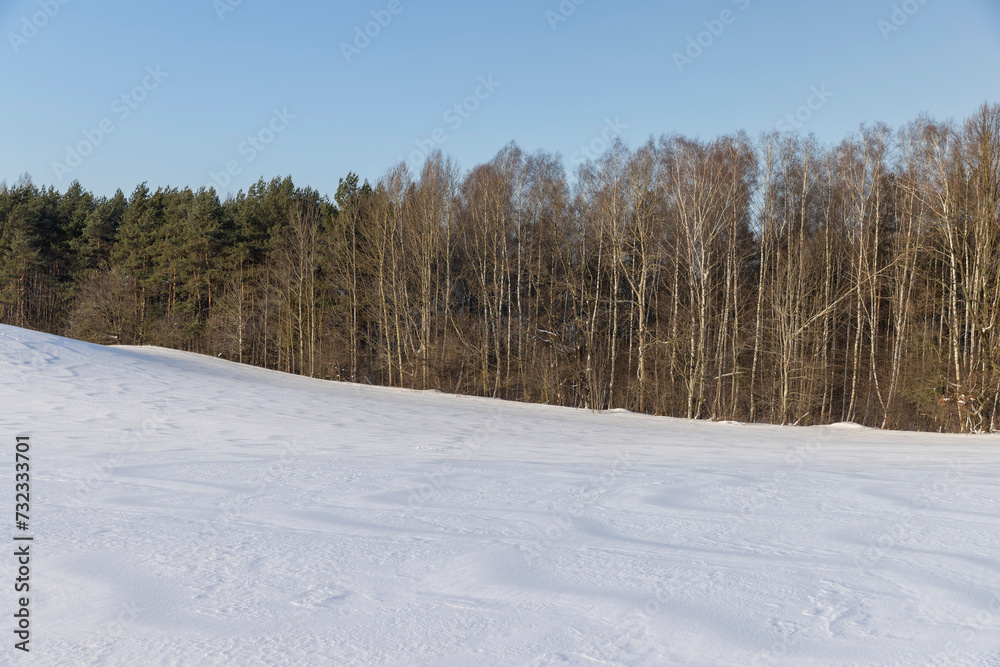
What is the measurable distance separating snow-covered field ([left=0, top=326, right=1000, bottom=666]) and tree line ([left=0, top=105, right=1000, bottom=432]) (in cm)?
1342

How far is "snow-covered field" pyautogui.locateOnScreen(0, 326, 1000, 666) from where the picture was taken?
115 inches

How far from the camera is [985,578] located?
155 inches

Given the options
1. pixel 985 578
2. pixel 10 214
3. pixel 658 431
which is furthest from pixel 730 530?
pixel 10 214

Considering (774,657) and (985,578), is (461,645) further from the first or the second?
(985,578)

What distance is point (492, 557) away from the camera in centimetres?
410

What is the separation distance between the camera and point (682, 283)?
26.3 metres

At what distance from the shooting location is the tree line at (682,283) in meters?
20.4

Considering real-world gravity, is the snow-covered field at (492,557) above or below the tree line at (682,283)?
below

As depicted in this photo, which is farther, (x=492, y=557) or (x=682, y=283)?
(x=682, y=283)

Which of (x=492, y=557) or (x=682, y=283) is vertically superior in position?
(x=682, y=283)

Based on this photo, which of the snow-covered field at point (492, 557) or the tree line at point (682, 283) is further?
the tree line at point (682, 283)

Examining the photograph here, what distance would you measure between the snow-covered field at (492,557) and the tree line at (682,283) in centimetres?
1342

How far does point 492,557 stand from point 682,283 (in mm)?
23882

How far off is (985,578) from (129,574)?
5.32 m
